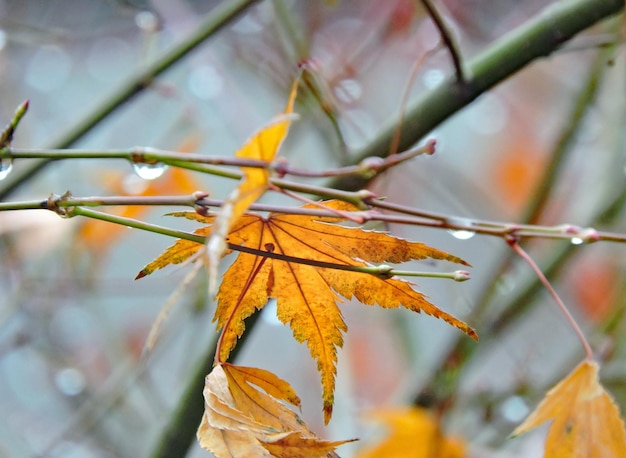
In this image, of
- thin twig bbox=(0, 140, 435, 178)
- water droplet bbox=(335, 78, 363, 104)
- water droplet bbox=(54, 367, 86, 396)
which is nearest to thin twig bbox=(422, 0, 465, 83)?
thin twig bbox=(0, 140, 435, 178)

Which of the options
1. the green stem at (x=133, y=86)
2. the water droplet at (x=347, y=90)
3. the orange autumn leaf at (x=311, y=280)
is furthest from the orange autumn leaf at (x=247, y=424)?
the water droplet at (x=347, y=90)

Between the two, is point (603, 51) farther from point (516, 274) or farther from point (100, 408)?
point (100, 408)

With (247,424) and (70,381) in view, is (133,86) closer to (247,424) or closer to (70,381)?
(247,424)

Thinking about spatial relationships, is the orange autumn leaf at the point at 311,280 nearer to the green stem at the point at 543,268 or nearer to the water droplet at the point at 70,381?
the green stem at the point at 543,268

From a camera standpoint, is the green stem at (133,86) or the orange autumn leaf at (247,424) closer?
the orange autumn leaf at (247,424)

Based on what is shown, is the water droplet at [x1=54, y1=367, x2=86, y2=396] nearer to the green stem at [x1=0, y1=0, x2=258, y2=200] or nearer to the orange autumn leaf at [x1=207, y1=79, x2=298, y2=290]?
the green stem at [x1=0, y1=0, x2=258, y2=200]

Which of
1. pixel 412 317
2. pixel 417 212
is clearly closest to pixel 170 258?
pixel 417 212
